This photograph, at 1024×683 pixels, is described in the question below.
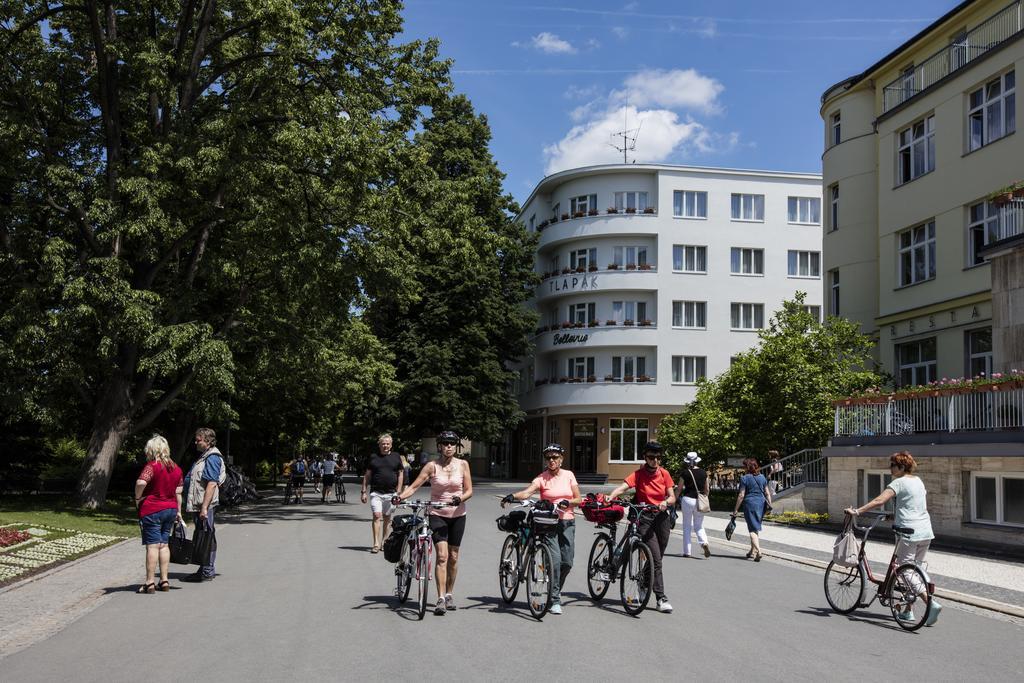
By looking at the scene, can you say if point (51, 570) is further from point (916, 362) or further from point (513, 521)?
point (916, 362)

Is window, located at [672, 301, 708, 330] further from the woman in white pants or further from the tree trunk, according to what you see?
the woman in white pants

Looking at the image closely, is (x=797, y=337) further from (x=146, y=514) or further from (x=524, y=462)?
(x=524, y=462)

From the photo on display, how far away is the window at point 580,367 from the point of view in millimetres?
60406

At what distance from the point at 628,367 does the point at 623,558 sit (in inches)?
1934

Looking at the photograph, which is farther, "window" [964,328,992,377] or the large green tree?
"window" [964,328,992,377]

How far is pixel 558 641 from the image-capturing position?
28.9ft

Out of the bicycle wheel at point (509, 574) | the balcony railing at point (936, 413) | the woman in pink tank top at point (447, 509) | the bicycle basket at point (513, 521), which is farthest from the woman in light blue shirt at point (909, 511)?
the balcony railing at point (936, 413)

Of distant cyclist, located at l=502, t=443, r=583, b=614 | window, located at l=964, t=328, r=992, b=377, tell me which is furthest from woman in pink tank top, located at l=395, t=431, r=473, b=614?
window, located at l=964, t=328, r=992, b=377

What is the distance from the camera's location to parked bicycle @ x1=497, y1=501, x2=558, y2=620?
10.1 m

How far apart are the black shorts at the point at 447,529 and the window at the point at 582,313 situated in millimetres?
50349

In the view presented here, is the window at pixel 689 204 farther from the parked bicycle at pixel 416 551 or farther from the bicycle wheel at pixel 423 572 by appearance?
the bicycle wheel at pixel 423 572

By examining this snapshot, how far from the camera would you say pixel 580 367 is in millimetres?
60906

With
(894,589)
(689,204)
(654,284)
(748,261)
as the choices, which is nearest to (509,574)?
(894,589)

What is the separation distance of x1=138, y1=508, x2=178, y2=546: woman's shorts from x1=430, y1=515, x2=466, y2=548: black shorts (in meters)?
3.34
